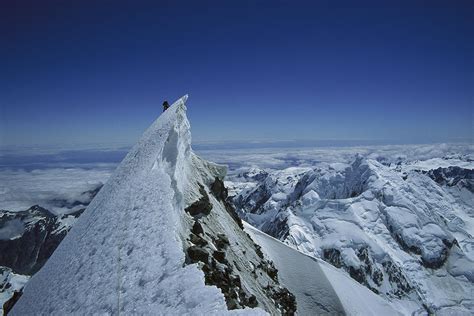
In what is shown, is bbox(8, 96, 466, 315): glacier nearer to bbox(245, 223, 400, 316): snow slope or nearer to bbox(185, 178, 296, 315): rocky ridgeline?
bbox(185, 178, 296, 315): rocky ridgeline

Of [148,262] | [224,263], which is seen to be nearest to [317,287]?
[224,263]

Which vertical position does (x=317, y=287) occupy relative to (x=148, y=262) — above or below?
below

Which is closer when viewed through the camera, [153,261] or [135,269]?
[153,261]

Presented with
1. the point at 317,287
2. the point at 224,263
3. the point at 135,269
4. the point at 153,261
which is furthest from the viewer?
the point at 317,287

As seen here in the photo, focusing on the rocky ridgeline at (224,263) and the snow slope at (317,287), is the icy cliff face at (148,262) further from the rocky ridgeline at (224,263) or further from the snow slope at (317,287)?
the snow slope at (317,287)

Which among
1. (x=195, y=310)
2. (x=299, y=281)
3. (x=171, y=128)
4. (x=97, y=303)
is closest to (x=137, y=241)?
(x=97, y=303)

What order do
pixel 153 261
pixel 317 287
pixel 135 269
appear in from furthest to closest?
pixel 317 287 < pixel 135 269 < pixel 153 261

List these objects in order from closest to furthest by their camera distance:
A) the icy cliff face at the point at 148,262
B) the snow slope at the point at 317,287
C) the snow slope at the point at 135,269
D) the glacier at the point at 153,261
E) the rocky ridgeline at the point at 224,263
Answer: the snow slope at the point at 135,269, the icy cliff face at the point at 148,262, the glacier at the point at 153,261, the rocky ridgeline at the point at 224,263, the snow slope at the point at 317,287

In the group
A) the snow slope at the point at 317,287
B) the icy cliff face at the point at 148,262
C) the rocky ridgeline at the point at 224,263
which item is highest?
the icy cliff face at the point at 148,262

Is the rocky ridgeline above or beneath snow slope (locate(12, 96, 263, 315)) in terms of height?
beneath

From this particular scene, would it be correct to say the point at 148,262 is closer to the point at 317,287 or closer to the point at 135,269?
the point at 135,269

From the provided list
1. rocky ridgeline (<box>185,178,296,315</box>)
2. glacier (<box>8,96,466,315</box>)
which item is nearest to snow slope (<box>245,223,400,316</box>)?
rocky ridgeline (<box>185,178,296,315</box>)

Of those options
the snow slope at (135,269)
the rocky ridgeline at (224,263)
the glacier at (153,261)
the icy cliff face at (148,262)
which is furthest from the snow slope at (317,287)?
the snow slope at (135,269)
